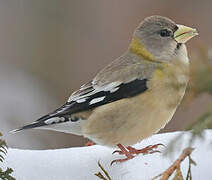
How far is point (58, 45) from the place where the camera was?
23.6 feet

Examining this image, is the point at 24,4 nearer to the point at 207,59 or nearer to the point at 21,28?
the point at 21,28

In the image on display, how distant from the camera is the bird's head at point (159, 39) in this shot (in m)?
2.90

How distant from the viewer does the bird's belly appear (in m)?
2.60

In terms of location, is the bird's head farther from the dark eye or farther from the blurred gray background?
the blurred gray background

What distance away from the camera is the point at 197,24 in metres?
5.99

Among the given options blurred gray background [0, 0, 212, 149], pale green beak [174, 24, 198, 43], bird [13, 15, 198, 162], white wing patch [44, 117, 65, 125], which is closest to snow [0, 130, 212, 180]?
bird [13, 15, 198, 162]

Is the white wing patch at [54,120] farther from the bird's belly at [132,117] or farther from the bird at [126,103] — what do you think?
the bird's belly at [132,117]

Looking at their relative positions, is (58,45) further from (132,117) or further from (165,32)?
(132,117)

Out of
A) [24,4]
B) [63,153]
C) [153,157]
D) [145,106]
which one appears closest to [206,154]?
[153,157]

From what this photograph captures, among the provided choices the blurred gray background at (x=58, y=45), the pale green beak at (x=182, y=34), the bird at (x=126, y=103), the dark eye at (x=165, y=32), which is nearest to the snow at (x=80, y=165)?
the bird at (x=126, y=103)

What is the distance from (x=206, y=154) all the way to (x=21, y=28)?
613 cm

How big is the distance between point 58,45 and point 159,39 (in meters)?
4.25

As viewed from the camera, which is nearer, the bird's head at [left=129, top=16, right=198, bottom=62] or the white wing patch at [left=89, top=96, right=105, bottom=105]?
the white wing patch at [left=89, top=96, right=105, bottom=105]

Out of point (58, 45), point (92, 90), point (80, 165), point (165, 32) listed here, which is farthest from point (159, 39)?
point (58, 45)
